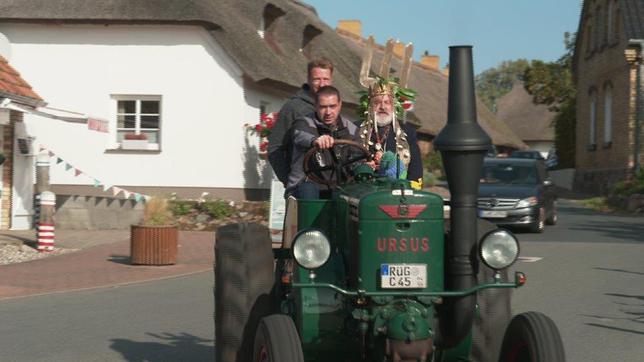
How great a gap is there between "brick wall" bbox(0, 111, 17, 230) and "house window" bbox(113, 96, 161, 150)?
11.3ft

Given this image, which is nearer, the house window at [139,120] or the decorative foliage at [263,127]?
the decorative foliage at [263,127]

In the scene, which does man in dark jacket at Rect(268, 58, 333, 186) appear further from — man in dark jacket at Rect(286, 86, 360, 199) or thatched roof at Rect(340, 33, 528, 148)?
thatched roof at Rect(340, 33, 528, 148)

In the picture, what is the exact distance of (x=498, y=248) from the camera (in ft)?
18.4

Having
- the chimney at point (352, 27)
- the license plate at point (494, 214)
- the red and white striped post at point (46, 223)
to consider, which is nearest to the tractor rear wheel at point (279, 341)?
the red and white striped post at point (46, 223)

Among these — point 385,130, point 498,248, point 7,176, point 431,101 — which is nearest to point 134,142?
point 7,176

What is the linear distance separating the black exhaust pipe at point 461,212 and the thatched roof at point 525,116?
87685 millimetres

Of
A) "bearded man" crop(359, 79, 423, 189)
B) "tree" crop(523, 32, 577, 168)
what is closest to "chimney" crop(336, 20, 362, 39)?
"tree" crop(523, 32, 577, 168)

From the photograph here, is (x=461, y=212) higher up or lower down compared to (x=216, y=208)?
higher up

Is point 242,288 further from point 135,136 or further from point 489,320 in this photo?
point 135,136

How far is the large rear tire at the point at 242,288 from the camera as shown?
6602mm

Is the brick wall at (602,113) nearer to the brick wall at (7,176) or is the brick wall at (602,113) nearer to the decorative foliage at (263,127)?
the decorative foliage at (263,127)

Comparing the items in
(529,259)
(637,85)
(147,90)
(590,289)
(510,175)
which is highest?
(637,85)

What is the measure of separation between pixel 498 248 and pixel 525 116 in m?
93.1

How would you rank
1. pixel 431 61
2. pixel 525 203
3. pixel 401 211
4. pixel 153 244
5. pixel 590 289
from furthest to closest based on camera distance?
pixel 431 61 → pixel 525 203 → pixel 153 244 → pixel 590 289 → pixel 401 211
